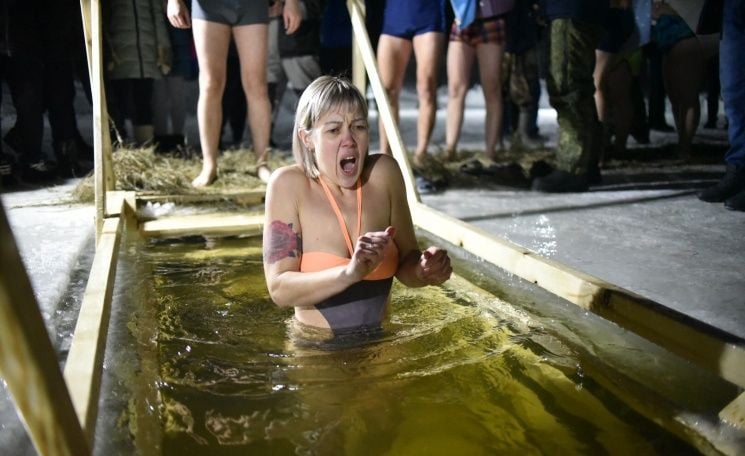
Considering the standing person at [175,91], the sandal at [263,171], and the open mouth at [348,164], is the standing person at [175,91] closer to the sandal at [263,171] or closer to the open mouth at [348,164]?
the sandal at [263,171]

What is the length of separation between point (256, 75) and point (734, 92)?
2633mm

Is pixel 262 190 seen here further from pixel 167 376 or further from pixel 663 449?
pixel 663 449

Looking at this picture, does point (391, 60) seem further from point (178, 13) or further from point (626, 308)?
point (626, 308)

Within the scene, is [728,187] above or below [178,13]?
below

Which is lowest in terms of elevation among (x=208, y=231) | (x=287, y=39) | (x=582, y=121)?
(x=208, y=231)

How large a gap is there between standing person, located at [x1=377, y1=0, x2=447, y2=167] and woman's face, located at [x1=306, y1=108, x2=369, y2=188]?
7.58 feet

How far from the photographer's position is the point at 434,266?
5.83 feet

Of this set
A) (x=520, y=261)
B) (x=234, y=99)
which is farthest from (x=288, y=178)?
(x=234, y=99)

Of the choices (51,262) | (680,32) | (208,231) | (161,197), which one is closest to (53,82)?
(161,197)

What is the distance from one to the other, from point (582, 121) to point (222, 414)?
133 inches

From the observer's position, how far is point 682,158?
5.55m

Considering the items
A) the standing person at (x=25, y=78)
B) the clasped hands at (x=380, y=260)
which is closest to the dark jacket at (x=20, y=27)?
the standing person at (x=25, y=78)

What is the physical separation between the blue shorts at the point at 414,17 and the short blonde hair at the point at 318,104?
97.9 inches

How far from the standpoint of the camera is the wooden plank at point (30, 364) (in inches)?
32.9
